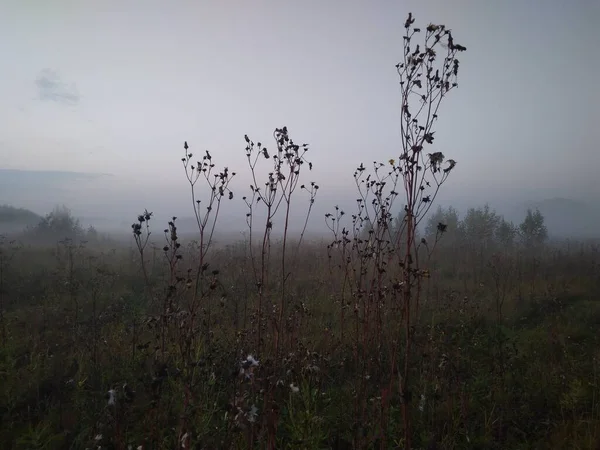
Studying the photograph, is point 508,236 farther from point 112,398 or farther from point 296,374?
point 112,398

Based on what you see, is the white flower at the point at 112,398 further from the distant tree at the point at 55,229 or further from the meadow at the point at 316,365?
the distant tree at the point at 55,229

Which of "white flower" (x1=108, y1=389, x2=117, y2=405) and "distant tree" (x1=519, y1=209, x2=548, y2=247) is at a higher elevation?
"distant tree" (x1=519, y1=209, x2=548, y2=247)

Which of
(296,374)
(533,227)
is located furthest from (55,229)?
(533,227)

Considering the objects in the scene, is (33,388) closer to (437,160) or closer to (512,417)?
(437,160)

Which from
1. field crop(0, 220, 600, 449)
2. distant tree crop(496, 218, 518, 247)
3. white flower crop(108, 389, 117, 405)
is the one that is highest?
distant tree crop(496, 218, 518, 247)

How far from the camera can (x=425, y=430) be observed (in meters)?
3.32

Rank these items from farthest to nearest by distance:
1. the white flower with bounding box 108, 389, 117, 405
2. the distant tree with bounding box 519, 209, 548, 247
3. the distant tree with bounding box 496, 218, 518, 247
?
1. the distant tree with bounding box 519, 209, 548, 247
2. the distant tree with bounding box 496, 218, 518, 247
3. the white flower with bounding box 108, 389, 117, 405

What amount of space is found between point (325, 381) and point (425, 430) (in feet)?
4.64

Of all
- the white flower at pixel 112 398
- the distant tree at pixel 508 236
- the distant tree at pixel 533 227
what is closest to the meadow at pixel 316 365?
the white flower at pixel 112 398

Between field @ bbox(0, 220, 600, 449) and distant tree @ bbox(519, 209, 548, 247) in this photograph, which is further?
distant tree @ bbox(519, 209, 548, 247)

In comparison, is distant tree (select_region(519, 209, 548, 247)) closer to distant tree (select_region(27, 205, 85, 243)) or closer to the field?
the field

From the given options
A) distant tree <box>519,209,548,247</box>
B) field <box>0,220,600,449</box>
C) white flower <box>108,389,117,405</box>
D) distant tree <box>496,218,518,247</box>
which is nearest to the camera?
white flower <box>108,389,117,405</box>

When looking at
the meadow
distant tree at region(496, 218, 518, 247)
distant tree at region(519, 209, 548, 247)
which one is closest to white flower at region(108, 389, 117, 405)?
the meadow

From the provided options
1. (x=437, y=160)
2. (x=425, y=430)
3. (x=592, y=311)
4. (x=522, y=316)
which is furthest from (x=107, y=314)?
(x=592, y=311)
